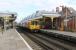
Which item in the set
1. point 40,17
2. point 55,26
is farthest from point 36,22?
point 55,26

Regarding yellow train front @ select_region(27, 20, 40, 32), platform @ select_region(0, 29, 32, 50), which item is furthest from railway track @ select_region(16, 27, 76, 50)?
yellow train front @ select_region(27, 20, 40, 32)

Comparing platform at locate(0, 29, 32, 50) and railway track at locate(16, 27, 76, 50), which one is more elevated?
platform at locate(0, 29, 32, 50)

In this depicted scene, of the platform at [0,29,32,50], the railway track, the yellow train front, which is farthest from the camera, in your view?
the yellow train front

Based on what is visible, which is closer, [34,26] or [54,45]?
[54,45]

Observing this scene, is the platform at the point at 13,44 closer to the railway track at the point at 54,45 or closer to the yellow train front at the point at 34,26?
the railway track at the point at 54,45

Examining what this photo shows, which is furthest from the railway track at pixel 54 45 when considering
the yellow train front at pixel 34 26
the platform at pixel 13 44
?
the yellow train front at pixel 34 26

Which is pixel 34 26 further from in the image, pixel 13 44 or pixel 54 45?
pixel 13 44

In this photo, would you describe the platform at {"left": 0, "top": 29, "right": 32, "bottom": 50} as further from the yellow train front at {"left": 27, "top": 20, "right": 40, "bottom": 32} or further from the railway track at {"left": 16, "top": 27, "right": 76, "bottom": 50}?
the yellow train front at {"left": 27, "top": 20, "right": 40, "bottom": 32}

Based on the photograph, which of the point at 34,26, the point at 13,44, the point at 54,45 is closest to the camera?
the point at 13,44

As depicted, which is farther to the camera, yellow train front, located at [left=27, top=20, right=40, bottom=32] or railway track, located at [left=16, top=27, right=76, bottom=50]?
yellow train front, located at [left=27, top=20, right=40, bottom=32]

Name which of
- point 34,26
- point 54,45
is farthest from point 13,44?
point 34,26

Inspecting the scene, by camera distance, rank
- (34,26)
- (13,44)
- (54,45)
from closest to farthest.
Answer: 1. (13,44)
2. (54,45)
3. (34,26)

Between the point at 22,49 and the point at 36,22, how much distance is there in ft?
137

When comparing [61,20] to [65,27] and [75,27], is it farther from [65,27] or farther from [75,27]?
[75,27]
